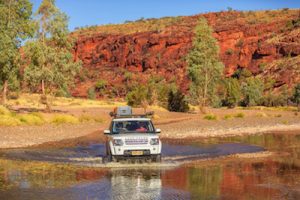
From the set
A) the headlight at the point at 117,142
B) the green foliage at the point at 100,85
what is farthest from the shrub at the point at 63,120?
the green foliage at the point at 100,85

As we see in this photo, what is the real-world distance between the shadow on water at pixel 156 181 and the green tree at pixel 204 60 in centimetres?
3296

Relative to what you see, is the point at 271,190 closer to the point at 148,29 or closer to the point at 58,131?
the point at 58,131

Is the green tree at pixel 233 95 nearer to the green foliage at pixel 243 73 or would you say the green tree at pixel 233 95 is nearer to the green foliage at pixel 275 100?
the green foliage at pixel 275 100

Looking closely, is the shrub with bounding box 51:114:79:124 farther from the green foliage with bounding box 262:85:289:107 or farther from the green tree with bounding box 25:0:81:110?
the green foliage with bounding box 262:85:289:107

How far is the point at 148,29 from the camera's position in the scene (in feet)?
500

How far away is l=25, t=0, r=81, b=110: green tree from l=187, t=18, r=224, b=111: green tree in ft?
49.4

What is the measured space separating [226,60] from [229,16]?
3082 cm

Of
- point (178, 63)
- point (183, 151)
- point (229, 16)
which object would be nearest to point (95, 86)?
point (178, 63)

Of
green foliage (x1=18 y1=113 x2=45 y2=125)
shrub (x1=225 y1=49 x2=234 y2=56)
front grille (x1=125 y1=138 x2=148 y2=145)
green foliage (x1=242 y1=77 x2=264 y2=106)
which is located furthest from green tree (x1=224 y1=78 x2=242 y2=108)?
front grille (x1=125 y1=138 x2=148 y2=145)

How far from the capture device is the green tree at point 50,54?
40188mm

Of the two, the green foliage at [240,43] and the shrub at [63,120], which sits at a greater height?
the green foliage at [240,43]

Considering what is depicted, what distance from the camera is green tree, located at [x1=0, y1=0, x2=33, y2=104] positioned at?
37.4 m

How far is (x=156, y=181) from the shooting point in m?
13.4

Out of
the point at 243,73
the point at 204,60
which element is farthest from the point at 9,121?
the point at 243,73
